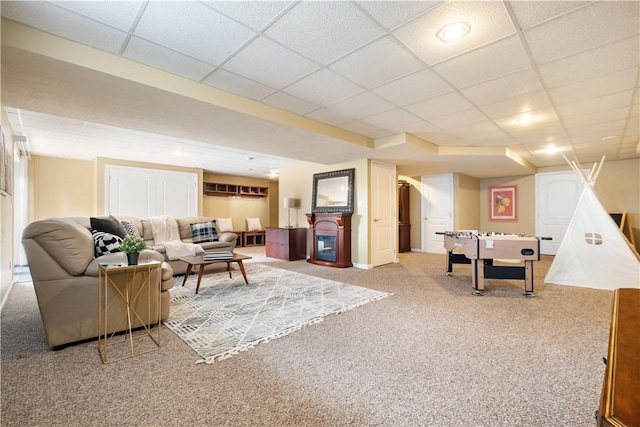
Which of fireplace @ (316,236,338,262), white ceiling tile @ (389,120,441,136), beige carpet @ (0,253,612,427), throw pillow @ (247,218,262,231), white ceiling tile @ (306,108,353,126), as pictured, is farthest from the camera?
throw pillow @ (247,218,262,231)

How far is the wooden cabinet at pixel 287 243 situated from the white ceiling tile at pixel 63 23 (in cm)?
488

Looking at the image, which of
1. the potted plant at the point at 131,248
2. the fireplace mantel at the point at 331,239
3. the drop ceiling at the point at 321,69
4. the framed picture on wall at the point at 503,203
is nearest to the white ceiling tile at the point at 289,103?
the drop ceiling at the point at 321,69

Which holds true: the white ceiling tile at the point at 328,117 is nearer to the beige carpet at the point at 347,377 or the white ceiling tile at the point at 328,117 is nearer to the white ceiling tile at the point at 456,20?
the white ceiling tile at the point at 456,20

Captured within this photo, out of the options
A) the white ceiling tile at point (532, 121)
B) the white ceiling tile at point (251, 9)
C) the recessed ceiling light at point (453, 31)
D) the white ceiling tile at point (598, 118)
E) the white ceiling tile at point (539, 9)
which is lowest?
the white ceiling tile at point (532, 121)

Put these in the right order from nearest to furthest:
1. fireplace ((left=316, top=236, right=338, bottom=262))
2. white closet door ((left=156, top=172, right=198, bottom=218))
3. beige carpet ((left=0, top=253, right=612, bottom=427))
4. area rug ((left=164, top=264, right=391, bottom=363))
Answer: beige carpet ((left=0, top=253, right=612, bottom=427)) < area rug ((left=164, top=264, right=391, bottom=363)) < fireplace ((left=316, top=236, right=338, bottom=262)) < white closet door ((left=156, top=172, right=198, bottom=218))

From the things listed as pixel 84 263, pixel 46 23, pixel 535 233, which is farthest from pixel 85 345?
pixel 535 233

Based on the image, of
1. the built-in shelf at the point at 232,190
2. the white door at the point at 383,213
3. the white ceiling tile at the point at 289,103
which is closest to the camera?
the white ceiling tile at the point at 289,103

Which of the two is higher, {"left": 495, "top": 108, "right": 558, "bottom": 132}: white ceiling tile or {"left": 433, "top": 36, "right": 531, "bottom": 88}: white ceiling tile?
{"left": 433, "top": 36, "right": 531, "bottom": 88}: white ceiling tile

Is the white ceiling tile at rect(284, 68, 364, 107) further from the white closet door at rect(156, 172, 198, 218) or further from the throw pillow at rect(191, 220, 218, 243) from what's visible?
the white closet door at rect(156, 172, 198, 218)

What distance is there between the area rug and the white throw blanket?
442 millimetres

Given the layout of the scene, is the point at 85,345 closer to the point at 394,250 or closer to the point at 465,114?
the point at 465,114

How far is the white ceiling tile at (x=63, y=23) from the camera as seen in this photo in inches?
70.5

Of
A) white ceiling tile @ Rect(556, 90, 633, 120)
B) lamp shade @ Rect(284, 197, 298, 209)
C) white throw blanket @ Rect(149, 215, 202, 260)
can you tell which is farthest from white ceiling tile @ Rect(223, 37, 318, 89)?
lamp shade @ Rect(284, 197, 298, 209)

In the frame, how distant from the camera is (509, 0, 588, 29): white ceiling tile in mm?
1770
